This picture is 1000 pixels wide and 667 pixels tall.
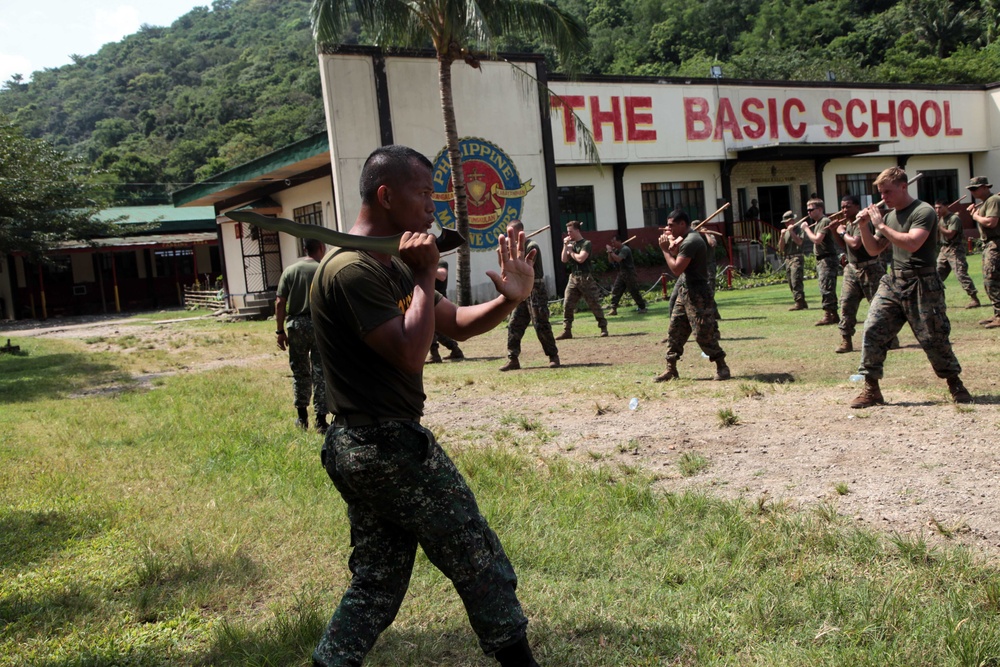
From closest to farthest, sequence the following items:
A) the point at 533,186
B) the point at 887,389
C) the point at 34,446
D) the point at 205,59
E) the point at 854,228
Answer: the point at 887,389, the point at 34,446, the point at 854,228, the point at 533,186, the point at 205,59

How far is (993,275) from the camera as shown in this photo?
1176cm

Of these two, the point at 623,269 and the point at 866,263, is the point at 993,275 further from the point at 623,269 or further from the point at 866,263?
the point at 623,269

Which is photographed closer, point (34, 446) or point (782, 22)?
point (34, 446)

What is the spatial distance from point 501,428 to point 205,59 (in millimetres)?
110982

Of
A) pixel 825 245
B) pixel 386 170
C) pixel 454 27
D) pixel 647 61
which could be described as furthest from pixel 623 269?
pixel 647 61

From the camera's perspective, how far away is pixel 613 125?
2564 cm

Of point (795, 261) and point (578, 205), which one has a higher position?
point (578, 205)

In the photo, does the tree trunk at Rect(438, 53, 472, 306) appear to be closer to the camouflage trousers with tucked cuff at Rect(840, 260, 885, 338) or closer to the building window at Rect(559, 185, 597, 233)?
the building window at Rect(559, 185, 597, 233)

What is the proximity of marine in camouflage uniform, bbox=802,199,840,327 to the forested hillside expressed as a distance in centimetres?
2391

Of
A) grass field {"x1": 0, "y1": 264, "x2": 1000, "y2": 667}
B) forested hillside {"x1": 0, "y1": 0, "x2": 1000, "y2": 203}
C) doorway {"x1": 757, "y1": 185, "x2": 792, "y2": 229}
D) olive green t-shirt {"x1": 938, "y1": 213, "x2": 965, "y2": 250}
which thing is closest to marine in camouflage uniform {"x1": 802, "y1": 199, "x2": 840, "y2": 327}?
olive green t-shirt {"x1": 938, "y1": 213, "x2": 965, "y2": 250}

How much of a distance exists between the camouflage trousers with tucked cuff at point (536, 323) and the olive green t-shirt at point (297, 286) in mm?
3851

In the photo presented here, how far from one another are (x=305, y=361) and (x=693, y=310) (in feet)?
13.1

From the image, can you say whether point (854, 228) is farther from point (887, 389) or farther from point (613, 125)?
point (613, 125)

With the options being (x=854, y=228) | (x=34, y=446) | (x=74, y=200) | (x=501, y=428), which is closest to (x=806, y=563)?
(x=501, y=428)
